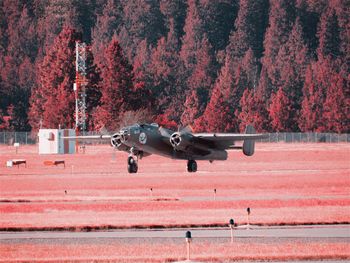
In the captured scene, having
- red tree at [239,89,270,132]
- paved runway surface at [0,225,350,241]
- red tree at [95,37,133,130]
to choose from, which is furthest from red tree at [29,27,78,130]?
paved runway surface at [0,225,350,241]

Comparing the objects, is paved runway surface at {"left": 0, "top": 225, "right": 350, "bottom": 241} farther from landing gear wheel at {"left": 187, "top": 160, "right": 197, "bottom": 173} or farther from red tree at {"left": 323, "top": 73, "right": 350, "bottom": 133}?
red tree at {"left": 323, "top": 73, "right": 350, "bottom": 133}

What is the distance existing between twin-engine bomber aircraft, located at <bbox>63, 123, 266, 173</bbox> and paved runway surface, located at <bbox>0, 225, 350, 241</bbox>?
120 ft

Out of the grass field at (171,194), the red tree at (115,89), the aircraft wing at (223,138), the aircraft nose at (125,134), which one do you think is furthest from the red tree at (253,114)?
the aircraft nose at (125,134)

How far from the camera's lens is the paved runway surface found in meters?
35.5

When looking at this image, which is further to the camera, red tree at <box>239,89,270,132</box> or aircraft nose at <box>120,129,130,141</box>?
red tree at <box>239,89,270,132</box>

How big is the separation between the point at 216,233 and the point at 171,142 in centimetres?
3982

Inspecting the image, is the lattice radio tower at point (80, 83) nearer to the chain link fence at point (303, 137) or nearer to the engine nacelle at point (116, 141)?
the chain link fence at point (303, 137)

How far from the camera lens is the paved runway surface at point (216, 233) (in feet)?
116

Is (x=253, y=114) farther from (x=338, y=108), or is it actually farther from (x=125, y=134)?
(x=125, y=134)

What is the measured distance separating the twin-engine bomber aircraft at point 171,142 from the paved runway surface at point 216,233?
36.7 metres

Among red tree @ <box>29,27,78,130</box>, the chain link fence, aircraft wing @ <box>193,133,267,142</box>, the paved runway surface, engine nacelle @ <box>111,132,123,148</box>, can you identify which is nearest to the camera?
the paved runway surface

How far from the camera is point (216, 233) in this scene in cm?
3647

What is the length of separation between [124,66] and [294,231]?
115 meters

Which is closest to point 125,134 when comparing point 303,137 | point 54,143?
point 54,143
